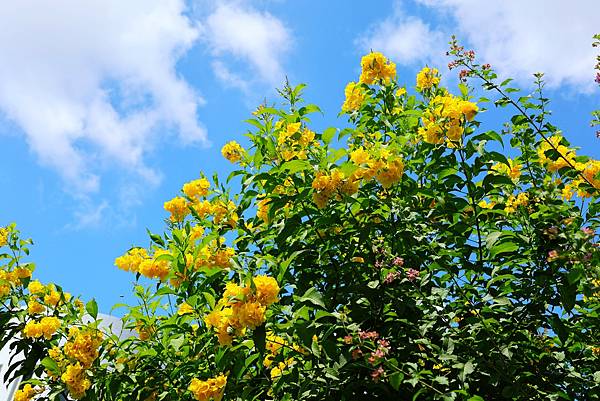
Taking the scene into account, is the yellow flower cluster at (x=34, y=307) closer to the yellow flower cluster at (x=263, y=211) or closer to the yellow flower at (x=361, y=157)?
the yellow flower cluster at (x=263, y=211)

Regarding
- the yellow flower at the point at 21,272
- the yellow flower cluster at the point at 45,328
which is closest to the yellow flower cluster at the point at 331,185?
the yellow flower cluster at the point at 45,328

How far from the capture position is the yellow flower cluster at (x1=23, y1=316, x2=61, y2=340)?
3.72m

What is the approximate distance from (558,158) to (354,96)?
4.08 ft

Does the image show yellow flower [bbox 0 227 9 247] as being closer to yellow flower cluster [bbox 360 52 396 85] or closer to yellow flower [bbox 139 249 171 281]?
yellow flower [bbox 139 249 171 281]

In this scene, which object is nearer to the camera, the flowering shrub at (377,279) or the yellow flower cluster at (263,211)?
the flowering shrub at (377,279)

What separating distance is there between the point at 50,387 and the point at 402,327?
7.44ft

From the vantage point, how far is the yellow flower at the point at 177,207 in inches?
132

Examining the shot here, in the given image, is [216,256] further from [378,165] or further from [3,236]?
[3,236]

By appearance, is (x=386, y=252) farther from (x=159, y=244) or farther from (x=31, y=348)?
(x=31, y=348)

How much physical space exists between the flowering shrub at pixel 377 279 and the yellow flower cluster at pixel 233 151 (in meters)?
0.08

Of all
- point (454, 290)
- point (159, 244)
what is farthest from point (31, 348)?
point (454, 290)

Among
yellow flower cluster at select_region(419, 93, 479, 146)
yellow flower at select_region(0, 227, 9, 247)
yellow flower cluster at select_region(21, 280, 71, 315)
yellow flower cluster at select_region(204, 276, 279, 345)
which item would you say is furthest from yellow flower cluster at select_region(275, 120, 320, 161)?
yellow flower at select_region(0, 227, 9, 247)

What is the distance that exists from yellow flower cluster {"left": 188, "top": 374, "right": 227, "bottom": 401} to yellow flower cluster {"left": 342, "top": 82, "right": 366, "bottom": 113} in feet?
6.19

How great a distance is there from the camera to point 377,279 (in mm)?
2682
